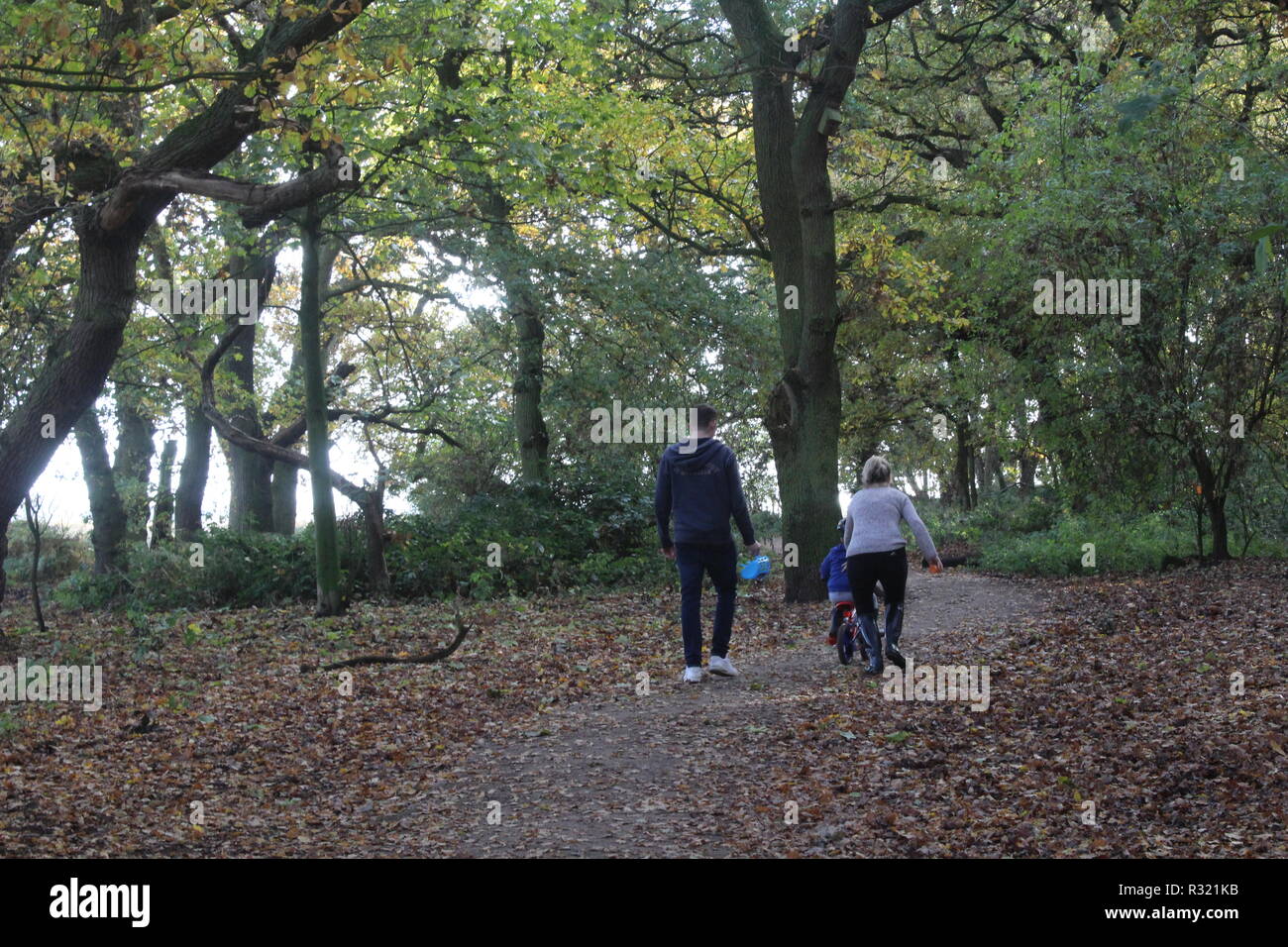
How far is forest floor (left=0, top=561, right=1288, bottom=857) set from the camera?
6.04 metres

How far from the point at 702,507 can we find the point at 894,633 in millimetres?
2059

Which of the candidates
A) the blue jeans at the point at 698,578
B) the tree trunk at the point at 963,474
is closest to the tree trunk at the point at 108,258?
the blue jeans at the point at 698,578

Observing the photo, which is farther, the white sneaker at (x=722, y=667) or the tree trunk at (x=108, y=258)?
the tree trunk at (x=108, y=258)

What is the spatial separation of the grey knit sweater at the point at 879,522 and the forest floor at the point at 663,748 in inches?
49.7

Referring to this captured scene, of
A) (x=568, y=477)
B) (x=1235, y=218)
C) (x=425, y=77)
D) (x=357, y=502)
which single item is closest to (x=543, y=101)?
(x=425, y=77)

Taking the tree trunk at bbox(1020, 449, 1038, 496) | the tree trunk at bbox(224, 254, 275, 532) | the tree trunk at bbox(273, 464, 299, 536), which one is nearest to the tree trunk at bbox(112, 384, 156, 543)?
the tree trunk at bbox(224, 254, 275, 532)

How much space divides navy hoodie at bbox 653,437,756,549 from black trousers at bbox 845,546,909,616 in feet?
3.02

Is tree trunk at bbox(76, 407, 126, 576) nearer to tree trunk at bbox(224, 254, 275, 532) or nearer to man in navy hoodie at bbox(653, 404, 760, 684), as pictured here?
tree trunk at bbox(224, 254, 275, 532)

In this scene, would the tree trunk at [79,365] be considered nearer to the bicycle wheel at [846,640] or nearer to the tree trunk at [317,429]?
the tree trunk at [317,429]

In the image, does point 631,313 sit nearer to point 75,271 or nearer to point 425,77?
point 425,77

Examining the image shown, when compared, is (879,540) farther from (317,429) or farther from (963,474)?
(963,474)

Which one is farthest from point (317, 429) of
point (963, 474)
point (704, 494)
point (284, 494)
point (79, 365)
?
point (963, 474)

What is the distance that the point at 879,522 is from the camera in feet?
32.3

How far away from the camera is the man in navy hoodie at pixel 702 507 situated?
1002 centimetres
